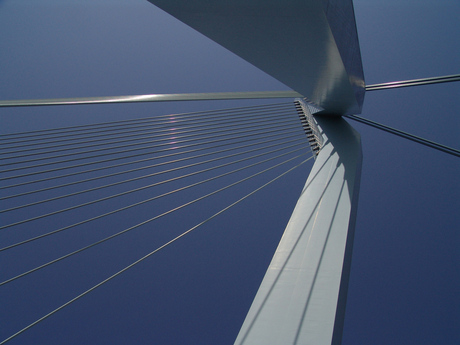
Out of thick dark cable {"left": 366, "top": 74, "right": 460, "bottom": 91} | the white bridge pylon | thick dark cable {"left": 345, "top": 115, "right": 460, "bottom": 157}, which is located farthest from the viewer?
thick dark cable {"left": 345, "top": 115, "right": 460, "bottom": 157}

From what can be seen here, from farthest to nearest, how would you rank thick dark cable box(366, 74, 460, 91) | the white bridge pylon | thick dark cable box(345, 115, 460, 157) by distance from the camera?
thick dark cable box(345, 115, 460, 157)
thick dark cable box(366, 74, 460, 91)
the white bridge pylon

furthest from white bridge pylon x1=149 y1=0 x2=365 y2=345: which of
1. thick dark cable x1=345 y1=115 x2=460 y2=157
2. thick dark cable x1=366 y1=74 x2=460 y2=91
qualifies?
thick dark cable x1=345 y1=115 x2=460 y2=157

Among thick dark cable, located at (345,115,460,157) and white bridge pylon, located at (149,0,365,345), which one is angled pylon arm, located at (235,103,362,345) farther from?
thick dark cable, located at (345,115,460,157)

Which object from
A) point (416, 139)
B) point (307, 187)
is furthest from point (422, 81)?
point (307, 187)

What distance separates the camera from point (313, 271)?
235 cm

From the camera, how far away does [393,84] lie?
11.7ft

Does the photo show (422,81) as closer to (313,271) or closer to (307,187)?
(307,187)

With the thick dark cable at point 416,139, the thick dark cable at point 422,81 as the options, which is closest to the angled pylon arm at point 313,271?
the thick dark cable at point 416,139

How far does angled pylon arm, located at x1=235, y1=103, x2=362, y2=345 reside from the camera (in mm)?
1988

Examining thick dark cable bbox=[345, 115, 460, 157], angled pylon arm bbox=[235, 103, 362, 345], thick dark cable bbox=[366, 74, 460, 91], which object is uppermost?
thick dark cable bbox=[366, 74, 460, 91]

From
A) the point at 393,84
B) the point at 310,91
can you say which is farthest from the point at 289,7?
the point at 393,84

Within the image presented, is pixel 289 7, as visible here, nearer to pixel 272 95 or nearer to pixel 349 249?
pixel 349 249

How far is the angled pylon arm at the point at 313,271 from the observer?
1.99 metres

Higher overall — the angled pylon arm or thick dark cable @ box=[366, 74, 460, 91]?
thick dark cable @ box=[366, 74, 460, 91]
